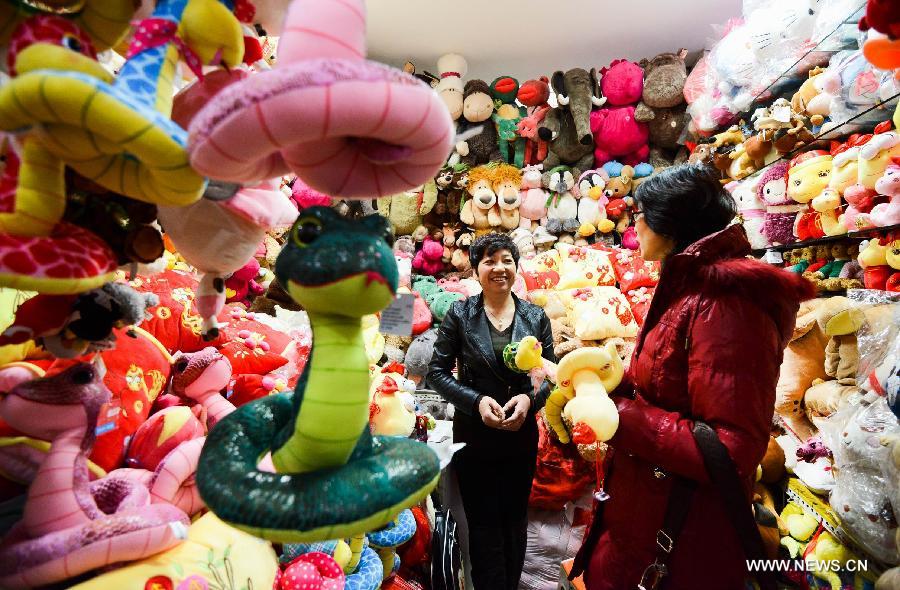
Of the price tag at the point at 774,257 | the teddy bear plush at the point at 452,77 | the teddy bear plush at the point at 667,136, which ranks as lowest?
the price tag at the point at 774,257

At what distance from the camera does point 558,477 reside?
199 centimetres

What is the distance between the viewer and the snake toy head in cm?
42

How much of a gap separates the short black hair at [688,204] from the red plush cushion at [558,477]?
4.05 feet

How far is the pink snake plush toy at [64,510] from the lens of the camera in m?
0.52

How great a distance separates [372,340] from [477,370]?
0.50 m

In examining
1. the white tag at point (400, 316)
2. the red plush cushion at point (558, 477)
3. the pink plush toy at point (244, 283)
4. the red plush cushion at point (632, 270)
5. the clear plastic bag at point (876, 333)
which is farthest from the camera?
the red plush cushion at point (632, 270)

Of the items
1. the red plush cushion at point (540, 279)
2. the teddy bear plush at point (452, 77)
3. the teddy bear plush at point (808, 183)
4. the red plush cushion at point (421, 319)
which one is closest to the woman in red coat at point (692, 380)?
the teddy bear plush at point (808, 183)

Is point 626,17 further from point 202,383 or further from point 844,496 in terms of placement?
point 202,383

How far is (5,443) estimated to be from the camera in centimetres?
59

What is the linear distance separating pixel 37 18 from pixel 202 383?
26.2 inches

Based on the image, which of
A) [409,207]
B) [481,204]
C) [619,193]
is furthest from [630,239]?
[409,207]

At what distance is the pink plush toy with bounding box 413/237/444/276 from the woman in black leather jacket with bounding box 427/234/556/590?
167cm

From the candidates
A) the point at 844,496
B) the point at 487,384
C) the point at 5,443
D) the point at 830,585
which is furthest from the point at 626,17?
the point at 5,443

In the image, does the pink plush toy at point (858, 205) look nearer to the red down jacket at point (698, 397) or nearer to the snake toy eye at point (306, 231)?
the red down jacket at point (698, 397)
